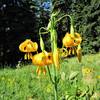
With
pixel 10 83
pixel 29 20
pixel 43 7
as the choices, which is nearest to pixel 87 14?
pixel 29 20

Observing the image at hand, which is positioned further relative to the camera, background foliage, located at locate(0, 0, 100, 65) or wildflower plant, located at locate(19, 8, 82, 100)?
background foliage, located at locate(0, 0, 100, 65)

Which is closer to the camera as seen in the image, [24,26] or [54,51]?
[54,51]

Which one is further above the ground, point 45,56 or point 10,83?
point 45,56

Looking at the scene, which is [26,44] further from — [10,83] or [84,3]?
Answer: [84,3]

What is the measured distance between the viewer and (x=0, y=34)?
146 feet

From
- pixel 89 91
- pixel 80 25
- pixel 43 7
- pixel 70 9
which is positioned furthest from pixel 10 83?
pixel 43 7

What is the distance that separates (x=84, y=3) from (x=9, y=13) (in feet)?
28.1

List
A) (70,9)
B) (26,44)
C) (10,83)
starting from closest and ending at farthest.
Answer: (26,44) < (10,83) < (70,9)

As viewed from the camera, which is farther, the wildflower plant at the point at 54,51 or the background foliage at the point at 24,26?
the background foliage at the point at 24,26

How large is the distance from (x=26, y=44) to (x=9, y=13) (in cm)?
4270

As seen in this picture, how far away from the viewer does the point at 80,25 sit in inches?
1876

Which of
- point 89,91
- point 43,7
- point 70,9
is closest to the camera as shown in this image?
point 89,91

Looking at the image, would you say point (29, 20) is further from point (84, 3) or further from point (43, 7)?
point (43, 7)

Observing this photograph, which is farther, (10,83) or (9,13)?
(9,13)
